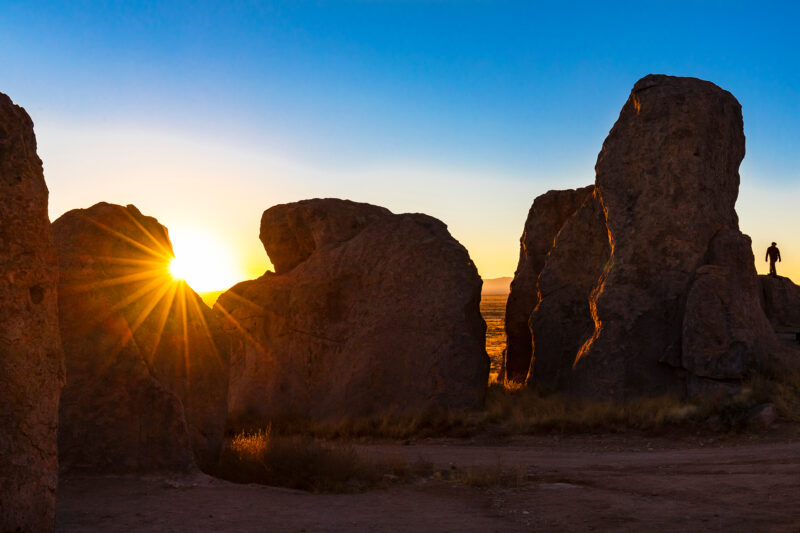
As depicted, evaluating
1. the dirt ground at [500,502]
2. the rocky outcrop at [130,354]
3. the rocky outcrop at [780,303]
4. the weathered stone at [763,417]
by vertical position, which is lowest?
the dirt ground at [500,502]

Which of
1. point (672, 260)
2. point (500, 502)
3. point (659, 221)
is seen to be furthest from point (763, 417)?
point (500, 502)

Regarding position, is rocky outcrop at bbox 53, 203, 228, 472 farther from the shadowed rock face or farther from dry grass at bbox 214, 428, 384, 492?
the shadowed rock face

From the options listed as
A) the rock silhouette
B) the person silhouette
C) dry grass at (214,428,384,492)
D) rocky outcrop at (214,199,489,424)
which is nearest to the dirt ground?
dry grass at (214,428,384,492)

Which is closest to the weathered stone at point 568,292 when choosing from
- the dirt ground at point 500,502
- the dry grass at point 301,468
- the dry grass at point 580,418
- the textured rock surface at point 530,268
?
the textured rock surface at point 530,268

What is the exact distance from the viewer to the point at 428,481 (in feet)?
30.8

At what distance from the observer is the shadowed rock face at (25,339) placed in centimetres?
565

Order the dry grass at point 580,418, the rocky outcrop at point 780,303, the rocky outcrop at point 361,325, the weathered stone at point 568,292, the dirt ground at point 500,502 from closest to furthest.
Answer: the dirt ground at point 500,502
the dry grass at point 580,418
the rocky outcrop at point 361,325
the weathered stone at point 568,292
the rocky outcrop at point 780,303

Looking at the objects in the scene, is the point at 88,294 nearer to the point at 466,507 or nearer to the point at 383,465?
the point at 383,465

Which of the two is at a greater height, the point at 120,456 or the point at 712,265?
the point at 712,265

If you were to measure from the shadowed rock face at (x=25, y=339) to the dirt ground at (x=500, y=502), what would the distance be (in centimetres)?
75

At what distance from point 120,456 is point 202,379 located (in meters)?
1.83

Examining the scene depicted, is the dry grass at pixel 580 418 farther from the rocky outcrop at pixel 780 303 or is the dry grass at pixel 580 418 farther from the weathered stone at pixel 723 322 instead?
the rocky outcrop at pixel 780 303

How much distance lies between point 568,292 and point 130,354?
1263 cm

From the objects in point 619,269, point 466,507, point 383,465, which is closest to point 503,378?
point 619,269
